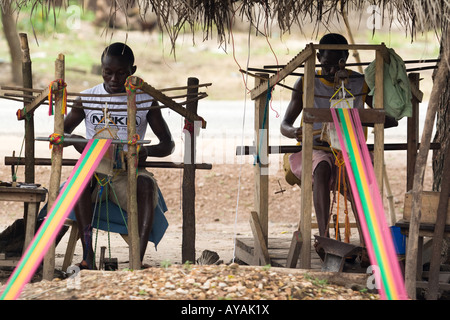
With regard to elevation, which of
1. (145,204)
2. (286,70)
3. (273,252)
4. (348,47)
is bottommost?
(273,252)

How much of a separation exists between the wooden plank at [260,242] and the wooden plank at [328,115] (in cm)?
106

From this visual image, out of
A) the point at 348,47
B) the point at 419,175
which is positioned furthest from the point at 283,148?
the point at 419,175

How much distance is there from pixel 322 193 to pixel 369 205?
1.17m

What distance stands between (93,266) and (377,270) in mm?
2135

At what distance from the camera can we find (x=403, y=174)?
10.5m

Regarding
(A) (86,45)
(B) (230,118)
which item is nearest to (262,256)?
(B) (230,118)

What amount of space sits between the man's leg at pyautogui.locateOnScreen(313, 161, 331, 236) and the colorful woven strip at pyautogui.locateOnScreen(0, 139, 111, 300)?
5.31 ft

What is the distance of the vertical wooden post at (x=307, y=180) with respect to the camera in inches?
170

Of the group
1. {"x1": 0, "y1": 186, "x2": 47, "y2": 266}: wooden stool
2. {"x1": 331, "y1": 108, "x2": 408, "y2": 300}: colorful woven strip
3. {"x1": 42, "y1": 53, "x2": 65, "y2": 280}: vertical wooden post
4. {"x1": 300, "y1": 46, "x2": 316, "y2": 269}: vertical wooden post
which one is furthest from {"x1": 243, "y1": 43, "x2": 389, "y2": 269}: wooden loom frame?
{"x1": 0, "y1": 186, "x2": 47, "y2": 266}: wooden stool

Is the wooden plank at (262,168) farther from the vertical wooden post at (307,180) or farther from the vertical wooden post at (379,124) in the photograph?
the vertical wooden post at (379,124)

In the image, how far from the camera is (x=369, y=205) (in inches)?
145

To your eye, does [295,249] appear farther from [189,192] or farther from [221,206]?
[221,206]

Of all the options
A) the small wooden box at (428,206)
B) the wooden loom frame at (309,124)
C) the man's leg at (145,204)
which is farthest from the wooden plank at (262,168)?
the small wooden box at (428,206)

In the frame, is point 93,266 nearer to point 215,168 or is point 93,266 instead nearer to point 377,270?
point 377,270
